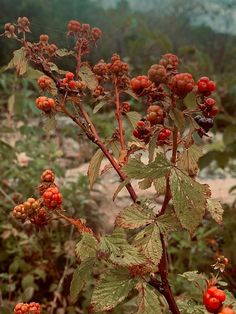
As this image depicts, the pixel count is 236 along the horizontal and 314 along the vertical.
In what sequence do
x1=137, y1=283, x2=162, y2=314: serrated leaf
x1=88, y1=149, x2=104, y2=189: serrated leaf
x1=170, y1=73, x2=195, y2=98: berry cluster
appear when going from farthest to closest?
x1=88, y1=149, x2=104, y2=189: serrated leaf
x1=137, y1=283, x2=162, y2=314: serrated leaf
x1=170, y1=73, x2=195, y2=98: berry cluster

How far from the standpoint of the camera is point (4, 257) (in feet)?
8.29

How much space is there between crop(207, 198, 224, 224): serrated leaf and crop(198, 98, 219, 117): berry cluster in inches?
6.8

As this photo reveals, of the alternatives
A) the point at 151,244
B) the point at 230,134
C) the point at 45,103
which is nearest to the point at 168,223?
the point at 151,244

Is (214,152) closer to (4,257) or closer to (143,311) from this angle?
(4,257)

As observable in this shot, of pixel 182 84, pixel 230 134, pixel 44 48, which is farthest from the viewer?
pixel 230 134

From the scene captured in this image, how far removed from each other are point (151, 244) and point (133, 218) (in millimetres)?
59

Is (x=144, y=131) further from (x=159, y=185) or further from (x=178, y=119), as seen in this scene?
(x=159, y=185)

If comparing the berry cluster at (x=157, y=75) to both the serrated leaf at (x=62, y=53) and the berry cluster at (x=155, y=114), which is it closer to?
the berry cluster at (x=155, y=114)

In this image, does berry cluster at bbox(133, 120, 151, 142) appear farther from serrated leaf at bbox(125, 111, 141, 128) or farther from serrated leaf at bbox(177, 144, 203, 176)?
serrated leaf at bbox(125, 111, 141, 128)

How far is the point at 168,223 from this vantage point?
79cm

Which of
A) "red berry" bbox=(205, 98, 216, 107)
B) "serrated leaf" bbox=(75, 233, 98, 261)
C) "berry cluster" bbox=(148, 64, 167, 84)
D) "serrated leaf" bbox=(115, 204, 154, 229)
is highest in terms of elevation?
"berry cluster" bbox=(148, 64, 167, 84)

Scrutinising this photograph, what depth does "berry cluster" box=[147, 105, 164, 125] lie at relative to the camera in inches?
27.7

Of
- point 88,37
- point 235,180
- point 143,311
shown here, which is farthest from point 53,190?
point 235,180

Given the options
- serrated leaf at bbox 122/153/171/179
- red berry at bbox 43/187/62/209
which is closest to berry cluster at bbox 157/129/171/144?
serrated leaf at bbox 122/153/171/179
